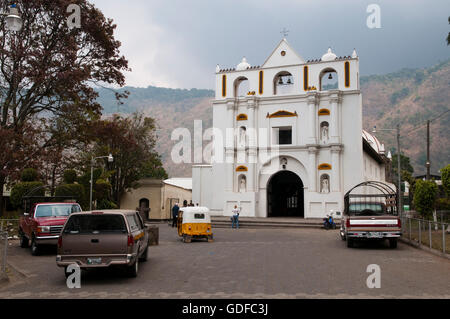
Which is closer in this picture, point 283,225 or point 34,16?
point 34,16

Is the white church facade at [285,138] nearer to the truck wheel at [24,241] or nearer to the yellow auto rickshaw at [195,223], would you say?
the yellow auto rickshaw at [195,223]

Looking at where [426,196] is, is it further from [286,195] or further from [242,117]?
[242,117]

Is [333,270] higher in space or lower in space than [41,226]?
lower

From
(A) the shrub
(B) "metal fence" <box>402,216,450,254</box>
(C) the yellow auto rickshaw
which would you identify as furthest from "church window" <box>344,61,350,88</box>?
→ (A) the shrub

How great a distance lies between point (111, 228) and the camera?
10.4m

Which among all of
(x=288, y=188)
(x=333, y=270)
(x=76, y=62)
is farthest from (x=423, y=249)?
(x=288, y=188)

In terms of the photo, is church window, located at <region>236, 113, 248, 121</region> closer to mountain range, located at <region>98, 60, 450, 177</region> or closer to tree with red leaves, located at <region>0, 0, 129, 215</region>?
tree with red leaves, located at <region>0, 0, 129, 215</region>

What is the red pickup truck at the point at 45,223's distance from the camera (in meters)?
14.6

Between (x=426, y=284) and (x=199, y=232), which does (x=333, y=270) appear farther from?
(x=199, y=232)

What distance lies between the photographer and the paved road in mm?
8633

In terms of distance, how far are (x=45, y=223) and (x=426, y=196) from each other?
66.0 ft

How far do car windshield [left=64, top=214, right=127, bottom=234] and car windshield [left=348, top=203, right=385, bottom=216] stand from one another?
10812 mm

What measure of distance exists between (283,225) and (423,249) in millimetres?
13845
